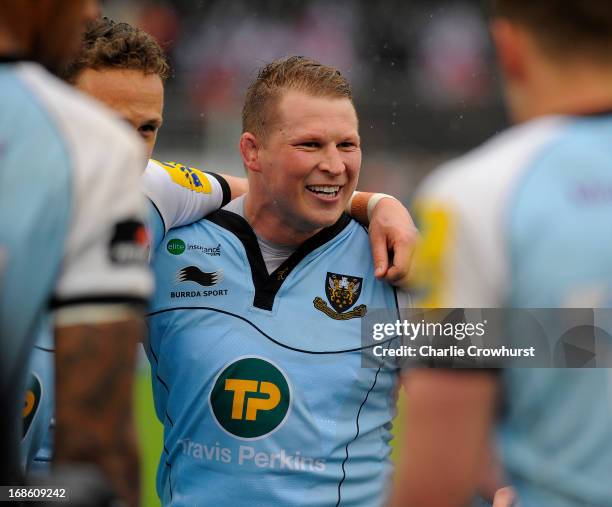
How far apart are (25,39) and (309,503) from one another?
2113mm

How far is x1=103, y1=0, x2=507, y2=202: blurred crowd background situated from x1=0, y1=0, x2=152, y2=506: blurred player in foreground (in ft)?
40.4

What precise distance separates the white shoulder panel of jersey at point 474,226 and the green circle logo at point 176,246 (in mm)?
2137

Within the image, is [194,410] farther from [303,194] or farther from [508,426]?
[508,426]

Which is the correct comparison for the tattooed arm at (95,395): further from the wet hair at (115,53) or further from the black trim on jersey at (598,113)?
the wet hair at (115,53)

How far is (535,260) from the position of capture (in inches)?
64.3

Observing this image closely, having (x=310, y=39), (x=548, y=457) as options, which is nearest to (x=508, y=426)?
(x=548, y=457)

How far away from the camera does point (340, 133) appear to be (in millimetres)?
3709

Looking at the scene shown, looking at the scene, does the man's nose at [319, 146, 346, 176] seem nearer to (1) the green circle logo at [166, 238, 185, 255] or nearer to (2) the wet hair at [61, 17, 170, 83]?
(1) the green circle logo at [166, 238, 185, 255]

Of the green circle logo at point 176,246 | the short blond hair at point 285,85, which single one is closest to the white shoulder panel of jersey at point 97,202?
A: the green circle logo at point 176,246

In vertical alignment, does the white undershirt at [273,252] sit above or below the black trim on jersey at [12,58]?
above

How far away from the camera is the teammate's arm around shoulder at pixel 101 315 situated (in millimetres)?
1754

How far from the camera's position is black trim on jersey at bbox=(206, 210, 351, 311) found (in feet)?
12.0

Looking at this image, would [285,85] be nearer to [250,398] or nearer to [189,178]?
[189,178]

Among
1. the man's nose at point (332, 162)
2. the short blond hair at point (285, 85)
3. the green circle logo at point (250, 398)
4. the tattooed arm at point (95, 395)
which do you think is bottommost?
the tattooed arm at point (95, 395)
